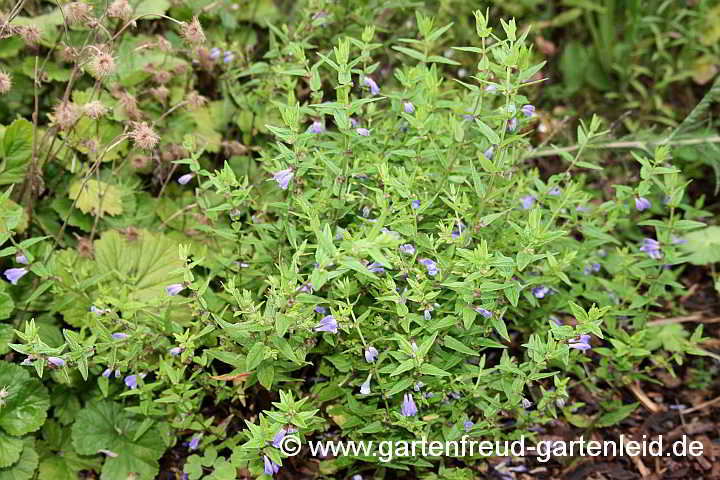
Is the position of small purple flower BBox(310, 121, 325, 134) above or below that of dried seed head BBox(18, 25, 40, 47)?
below

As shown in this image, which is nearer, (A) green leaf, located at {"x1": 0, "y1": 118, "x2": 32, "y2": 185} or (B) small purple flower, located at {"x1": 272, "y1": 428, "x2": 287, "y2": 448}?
(B) small purple flower, located at {"x1": 272, "y1": 428, "x2": 287, "y2": 448}

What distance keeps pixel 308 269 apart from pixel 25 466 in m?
1.27

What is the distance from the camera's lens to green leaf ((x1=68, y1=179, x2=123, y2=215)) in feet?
10.5

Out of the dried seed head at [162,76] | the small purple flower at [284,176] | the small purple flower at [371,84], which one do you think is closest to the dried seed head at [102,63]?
the dried seed head at [162,76]

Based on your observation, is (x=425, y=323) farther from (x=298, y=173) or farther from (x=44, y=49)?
(x=44, y=49)

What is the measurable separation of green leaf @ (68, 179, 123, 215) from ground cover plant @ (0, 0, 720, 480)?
0.02m

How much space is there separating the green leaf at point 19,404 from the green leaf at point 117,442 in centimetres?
16

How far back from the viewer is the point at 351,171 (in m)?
2.55

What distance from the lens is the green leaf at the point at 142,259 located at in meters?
3.05

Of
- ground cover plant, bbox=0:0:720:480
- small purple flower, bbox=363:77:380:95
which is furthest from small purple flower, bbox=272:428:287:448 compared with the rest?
small purple flower, bbox=363:77:380:95

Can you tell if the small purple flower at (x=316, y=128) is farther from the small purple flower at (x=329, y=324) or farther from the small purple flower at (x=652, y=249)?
the small purple flower at (x=652, y=249)

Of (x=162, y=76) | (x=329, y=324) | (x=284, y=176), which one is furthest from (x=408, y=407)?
(x=162, y=76)

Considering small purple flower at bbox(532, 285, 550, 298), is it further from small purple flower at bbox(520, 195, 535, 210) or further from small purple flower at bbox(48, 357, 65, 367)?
small purple flower at bbox(48, 357, 65, 367)

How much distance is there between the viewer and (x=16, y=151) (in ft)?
10.3
